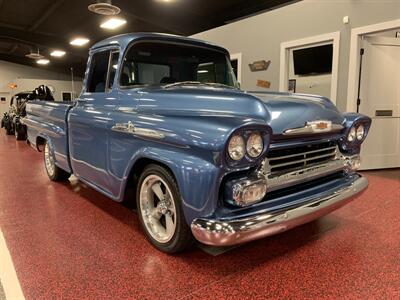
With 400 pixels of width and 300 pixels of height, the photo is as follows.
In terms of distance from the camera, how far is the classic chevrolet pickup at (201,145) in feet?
5.82

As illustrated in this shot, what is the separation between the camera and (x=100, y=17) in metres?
11.1

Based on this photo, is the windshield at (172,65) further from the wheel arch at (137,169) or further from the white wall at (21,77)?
the white wall at (21,77)

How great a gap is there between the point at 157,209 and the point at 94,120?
111 cm

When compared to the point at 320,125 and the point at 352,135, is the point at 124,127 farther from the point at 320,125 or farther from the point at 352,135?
Result: the point at 352,135

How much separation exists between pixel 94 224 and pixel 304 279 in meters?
1.93

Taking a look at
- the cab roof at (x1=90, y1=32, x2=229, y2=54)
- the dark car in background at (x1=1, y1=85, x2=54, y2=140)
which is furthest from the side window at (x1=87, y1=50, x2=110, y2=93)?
the dark car in background at (x1=1, y1=85, x2=54, y2=140)

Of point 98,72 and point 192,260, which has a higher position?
point 98,72

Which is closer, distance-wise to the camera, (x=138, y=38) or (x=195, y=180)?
(x=195, y=180)

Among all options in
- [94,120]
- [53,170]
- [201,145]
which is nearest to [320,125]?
[201,145]

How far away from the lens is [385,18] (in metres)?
4.62

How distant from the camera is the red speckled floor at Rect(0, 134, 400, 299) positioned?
1882mm

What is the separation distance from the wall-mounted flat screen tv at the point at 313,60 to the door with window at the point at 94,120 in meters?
4.83

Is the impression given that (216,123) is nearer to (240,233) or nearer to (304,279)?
(240,233)

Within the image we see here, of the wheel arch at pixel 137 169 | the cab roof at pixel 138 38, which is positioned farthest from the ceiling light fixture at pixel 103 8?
the wheel arch at pixel 137 169
